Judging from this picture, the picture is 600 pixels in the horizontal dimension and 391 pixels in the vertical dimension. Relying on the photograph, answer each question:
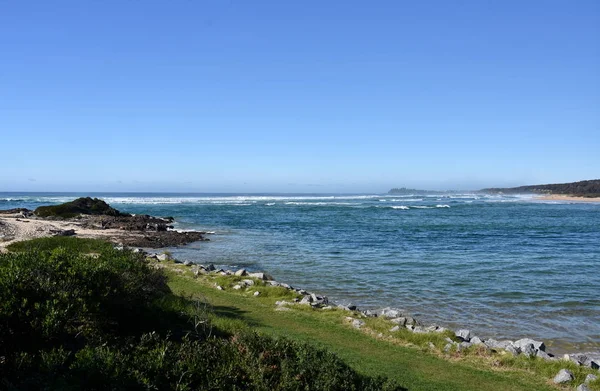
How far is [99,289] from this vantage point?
764cm

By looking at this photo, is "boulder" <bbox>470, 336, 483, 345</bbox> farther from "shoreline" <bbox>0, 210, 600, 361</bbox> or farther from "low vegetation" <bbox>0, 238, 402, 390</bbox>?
"low vegetation" <bbox>0, 238, 402, 390</bbox>

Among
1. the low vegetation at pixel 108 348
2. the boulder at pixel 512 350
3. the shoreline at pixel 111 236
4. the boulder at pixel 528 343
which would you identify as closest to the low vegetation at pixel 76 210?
the shoreline at pixel 111 236

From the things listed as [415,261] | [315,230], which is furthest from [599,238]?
[315,230]

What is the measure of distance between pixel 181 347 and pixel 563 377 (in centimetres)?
715

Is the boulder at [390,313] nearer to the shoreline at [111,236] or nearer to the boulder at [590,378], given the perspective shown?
the shoreline at [111,236]

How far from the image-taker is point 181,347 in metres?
6.80

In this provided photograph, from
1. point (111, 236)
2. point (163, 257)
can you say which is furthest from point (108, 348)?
point (111, 236)

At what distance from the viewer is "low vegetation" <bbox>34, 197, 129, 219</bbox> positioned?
46.6 metres

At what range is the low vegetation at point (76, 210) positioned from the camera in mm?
46562

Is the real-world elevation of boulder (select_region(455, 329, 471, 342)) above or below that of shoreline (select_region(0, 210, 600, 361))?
below

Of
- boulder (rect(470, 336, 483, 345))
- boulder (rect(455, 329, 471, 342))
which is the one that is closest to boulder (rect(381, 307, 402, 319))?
boulder (rect(455, 329, 471, 342))

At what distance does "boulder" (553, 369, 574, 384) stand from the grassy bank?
15cm

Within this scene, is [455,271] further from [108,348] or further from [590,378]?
[108,348]

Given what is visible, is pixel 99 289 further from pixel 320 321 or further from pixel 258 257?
pixel 258 257
